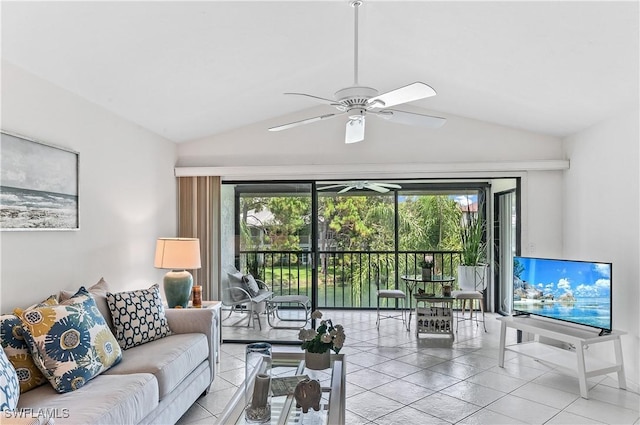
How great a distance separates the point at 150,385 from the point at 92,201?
1.73 metres

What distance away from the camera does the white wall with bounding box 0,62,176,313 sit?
2.55 meters

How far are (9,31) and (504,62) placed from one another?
10.4ft

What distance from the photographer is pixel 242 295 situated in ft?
16.2

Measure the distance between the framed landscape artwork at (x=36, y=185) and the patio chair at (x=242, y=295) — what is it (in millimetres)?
2103

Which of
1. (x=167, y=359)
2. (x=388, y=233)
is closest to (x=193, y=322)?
(x=167, y=359)

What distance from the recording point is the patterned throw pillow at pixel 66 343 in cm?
205

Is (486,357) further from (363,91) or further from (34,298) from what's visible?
(34,298)

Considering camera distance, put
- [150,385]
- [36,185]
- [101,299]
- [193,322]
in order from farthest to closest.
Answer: [193,322] → [101,299] → [36,185] → [150,385]

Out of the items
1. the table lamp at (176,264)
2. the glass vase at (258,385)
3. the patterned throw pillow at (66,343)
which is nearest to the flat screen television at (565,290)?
the glass vase at (258,385)

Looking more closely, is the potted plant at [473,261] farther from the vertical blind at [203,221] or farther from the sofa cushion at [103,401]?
the sofa cushion at [103,401]

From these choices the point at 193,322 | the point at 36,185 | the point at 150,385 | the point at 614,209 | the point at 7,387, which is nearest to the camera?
the point at 7,387

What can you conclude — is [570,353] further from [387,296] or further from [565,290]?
[387,296]

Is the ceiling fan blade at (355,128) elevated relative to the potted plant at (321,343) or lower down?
elevated

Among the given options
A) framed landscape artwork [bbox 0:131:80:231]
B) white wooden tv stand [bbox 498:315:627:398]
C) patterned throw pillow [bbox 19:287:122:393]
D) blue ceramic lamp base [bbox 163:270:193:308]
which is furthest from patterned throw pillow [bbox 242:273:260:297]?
white wooden tv stand [bbox 498:315:627:398]
